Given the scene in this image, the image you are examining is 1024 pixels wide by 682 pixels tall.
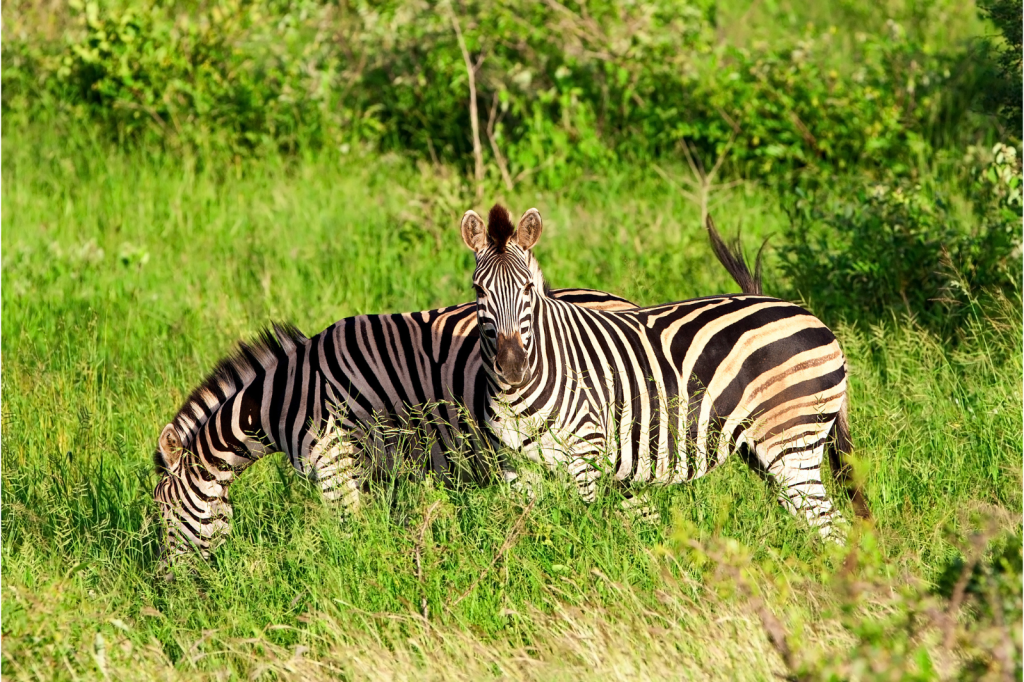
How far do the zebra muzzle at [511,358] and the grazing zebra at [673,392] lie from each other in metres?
0.12

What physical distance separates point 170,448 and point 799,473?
257 cm

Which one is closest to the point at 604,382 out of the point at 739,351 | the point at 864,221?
the point at 739,351

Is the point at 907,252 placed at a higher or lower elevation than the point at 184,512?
higher

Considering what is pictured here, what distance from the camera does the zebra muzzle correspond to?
13.2 feet

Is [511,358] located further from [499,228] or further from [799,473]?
[799,473]

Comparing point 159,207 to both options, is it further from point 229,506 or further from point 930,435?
point 930,435

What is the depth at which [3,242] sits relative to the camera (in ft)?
26.7

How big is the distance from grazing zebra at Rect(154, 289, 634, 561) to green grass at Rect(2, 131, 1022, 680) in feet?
0.53

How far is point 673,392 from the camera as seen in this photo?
4.59 metres

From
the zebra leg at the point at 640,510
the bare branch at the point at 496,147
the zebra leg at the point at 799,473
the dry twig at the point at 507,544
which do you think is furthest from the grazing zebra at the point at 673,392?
the bare branch at the point at 496,147

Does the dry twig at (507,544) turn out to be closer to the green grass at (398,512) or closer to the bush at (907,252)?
the green grass at (398,512)

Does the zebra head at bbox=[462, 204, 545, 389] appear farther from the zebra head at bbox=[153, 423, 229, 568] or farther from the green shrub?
the green shrub

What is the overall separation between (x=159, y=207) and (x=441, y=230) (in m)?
2.33

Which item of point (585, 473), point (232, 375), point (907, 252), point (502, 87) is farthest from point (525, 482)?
point (502, 87)
